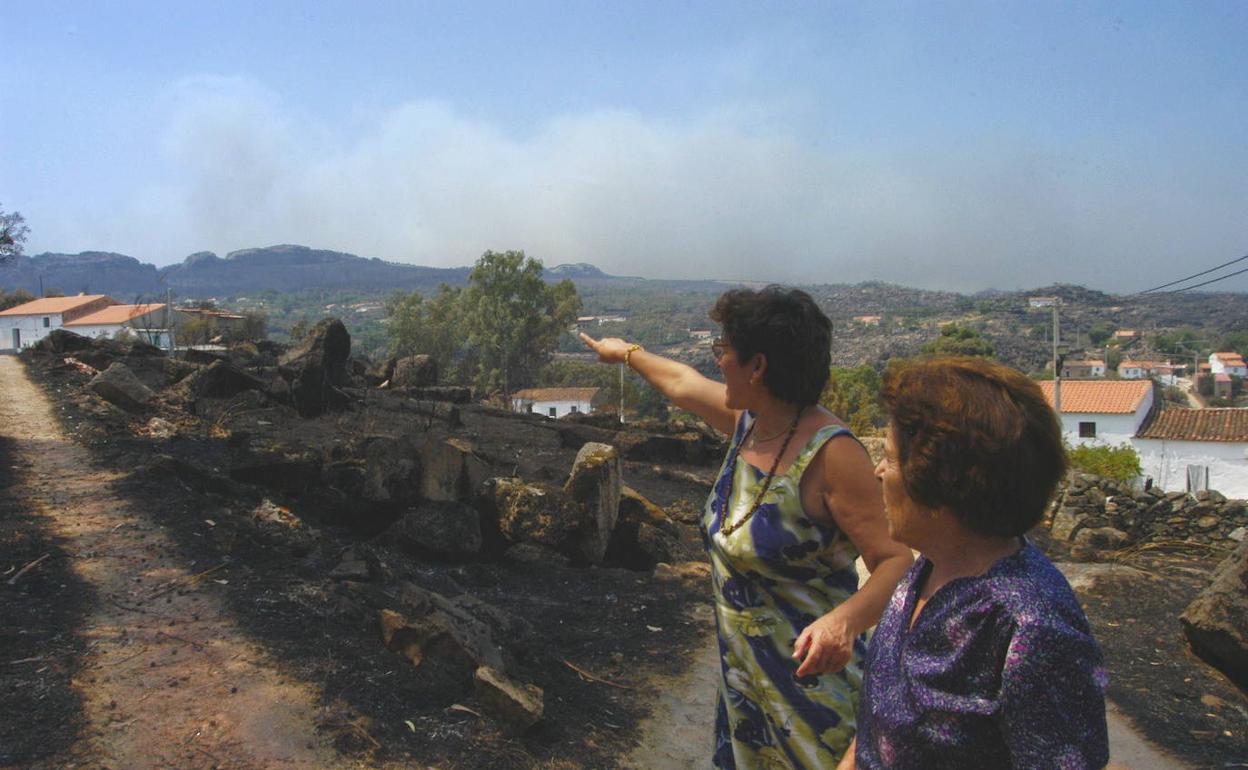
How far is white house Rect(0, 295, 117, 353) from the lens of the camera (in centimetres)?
6122

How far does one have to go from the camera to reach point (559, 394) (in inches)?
1978

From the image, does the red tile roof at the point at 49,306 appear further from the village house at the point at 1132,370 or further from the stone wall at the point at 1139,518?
the village house at the point at 1132,370

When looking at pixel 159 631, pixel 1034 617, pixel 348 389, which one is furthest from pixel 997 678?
pixel 348 389

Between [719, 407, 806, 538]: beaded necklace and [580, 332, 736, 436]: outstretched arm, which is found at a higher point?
[580, 332, 736, 436]: outstretched arm

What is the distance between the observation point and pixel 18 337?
59969 millimetres

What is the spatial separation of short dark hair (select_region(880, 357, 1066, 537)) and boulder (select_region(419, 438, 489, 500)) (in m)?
6.70

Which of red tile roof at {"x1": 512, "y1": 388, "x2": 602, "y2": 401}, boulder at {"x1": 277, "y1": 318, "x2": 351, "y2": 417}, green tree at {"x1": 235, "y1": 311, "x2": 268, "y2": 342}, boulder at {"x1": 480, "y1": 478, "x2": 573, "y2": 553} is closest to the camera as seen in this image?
boulder at {"x1": 480, "y1": 478, "x2": 573, "y2": 553}

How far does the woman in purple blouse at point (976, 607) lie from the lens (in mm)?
1382

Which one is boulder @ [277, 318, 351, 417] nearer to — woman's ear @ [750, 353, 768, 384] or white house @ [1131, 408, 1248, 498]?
woman's ear @ [750, 353, 768, 384]

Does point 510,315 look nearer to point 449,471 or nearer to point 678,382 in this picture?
point 449,471

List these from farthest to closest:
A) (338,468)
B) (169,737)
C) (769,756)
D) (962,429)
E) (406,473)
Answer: (338,468), (406,473), (169,737), (769,756), (962,429)

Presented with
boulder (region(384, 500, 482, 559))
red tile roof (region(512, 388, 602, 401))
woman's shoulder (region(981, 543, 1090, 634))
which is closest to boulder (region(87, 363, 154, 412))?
boulder (region(384, 500, 482, 559))

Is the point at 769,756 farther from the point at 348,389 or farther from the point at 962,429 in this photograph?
the point at 348,389

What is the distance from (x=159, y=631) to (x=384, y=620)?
3.91 ft
